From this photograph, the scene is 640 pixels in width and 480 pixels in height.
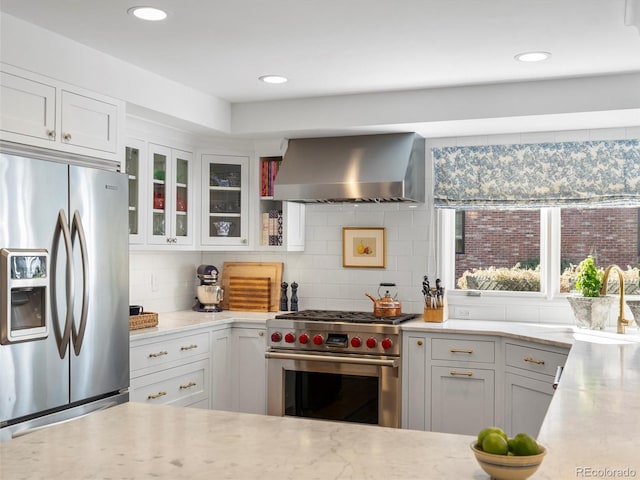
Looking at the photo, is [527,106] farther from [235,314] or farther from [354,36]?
[235,314]

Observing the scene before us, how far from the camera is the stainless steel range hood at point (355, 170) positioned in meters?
4.53

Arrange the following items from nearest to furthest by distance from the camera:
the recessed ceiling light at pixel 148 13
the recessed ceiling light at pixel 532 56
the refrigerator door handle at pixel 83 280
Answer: the recessed ceiling light at pixel 148 13
the refrigerator door handle at pixel 83 280
the recessed ceiling light at pixel 532 56

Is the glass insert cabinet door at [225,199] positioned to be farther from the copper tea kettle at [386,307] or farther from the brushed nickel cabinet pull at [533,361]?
the brushed nickel cabinet pull at [533,361]

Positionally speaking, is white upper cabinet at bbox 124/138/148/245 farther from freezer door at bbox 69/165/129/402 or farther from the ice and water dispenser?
the ice and water dispenser

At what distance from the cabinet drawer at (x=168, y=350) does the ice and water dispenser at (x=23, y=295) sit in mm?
870

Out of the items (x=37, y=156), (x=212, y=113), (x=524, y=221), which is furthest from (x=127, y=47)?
(x=524, y=221)

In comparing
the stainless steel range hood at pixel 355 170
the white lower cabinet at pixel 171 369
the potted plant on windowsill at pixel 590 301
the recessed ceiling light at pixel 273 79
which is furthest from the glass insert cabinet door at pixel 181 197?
the potted plant on windowsill at pixel 590 301

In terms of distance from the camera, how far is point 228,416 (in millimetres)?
2023

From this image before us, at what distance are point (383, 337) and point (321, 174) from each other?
1202 mm

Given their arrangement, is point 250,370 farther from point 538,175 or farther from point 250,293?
point 538,175

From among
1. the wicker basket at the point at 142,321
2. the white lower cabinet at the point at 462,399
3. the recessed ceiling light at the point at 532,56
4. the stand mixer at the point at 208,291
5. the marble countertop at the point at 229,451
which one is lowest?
the white lower cabinet at the point at 462,399

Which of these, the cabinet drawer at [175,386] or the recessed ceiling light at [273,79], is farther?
the recessed ceiling light at [273,79]

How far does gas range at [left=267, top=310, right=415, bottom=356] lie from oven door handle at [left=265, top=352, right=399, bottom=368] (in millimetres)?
39

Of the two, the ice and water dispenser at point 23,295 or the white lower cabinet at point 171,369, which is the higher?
the ice and water dispenser at point 23,295
